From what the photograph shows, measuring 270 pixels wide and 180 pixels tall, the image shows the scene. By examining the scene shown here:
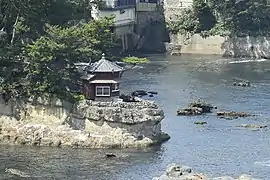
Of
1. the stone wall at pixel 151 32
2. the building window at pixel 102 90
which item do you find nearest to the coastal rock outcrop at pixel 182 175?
the building window at pixel 102 90

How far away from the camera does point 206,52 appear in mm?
94500

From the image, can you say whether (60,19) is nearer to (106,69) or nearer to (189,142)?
(106,69)

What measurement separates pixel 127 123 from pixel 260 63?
39107mm

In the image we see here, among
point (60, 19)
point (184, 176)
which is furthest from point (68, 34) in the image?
point (184, 176)

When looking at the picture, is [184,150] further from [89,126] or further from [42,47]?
[42,47]

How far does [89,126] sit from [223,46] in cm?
4380

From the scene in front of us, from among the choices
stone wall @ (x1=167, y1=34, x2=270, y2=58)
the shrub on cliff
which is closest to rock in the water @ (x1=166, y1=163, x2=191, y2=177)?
the shrub on cliff

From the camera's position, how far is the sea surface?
46406 mm

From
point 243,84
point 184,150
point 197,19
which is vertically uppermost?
point 197,19

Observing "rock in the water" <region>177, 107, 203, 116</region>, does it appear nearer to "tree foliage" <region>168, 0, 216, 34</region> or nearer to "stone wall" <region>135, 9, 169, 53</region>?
"tree foliage" <region>168, 0, 216, 34</region>

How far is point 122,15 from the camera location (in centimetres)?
9262

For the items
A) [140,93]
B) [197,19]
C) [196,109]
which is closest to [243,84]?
[140,93]

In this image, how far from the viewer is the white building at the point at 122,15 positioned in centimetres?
8819

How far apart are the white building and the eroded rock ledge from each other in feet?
115
